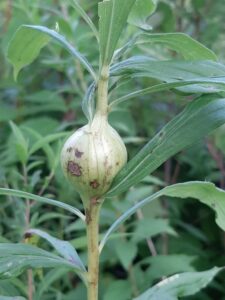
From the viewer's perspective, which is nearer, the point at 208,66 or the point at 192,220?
the point at 208,66

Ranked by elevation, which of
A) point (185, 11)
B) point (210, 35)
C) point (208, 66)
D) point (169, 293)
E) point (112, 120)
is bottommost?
point (169, 293)

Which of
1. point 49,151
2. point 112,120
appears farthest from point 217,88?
point 112,120

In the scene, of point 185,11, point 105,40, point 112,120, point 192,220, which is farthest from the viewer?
point 185,11

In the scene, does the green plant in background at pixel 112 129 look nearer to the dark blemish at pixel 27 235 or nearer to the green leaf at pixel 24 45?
the green leaf at pixel 24 45

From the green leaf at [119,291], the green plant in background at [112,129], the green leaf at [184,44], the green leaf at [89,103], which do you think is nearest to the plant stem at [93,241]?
the green plant in background at [112,129]

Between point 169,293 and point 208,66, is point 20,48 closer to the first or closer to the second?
point 208,66

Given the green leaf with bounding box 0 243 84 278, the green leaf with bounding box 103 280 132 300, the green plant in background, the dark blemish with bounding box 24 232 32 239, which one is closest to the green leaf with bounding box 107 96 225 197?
the green plant in background

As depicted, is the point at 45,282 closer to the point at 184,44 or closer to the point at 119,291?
the point at 119,291
